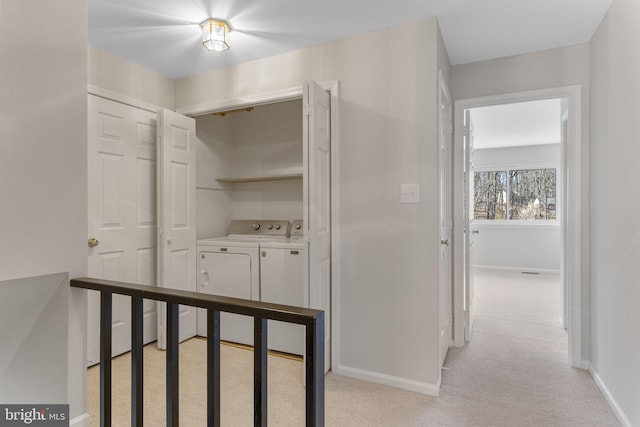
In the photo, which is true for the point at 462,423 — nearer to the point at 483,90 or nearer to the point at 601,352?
the point at 601,352

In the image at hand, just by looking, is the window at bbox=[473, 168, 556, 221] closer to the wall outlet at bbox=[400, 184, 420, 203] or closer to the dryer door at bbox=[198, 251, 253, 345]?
the wall outlet at bbox=[400, 184, 420, 203]

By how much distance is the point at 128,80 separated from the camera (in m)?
2.82

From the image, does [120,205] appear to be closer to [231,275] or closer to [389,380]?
[231,275]

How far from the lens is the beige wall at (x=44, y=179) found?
1212 millimetres

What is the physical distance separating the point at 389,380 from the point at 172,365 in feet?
5.35

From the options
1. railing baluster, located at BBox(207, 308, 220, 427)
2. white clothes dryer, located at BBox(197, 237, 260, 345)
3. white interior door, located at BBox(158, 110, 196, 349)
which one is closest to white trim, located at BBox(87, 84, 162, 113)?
white interior door, located at BBox(158, 110, 196, 349)

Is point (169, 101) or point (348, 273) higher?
point (169, 101)

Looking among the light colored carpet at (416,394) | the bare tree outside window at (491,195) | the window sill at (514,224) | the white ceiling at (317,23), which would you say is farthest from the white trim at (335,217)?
the bare tree outside window at (491,195)

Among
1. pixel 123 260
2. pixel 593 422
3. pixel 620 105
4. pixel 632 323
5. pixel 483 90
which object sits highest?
pixel 483 90

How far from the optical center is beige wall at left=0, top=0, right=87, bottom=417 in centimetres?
121

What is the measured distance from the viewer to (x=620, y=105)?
1940mm

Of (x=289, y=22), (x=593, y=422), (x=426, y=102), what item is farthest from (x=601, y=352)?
(x=289, y=22)

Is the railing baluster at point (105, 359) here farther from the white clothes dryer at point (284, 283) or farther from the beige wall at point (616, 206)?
the beige wall at point (616, 206)

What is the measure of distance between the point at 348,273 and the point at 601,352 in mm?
1666
